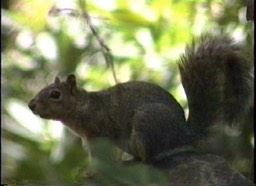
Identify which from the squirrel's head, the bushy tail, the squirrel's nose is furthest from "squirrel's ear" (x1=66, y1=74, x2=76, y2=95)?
the bushy tail

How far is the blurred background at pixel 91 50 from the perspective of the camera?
1.59 metres

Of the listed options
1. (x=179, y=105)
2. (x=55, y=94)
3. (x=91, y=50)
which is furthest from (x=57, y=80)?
(x=179, y=105)

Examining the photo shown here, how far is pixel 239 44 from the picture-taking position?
1736 mm

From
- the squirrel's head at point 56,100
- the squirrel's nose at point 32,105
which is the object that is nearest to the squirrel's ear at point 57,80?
the squirrel's head at point 56,100

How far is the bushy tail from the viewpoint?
5.93ft

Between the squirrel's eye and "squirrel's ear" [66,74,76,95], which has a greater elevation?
"squirrel's ear" [66,74,76,95]

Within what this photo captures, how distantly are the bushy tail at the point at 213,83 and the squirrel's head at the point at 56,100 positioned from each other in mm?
375

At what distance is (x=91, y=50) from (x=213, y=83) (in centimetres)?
54

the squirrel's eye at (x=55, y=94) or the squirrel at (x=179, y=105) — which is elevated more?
the squirrel's eye at (x=55, y=94)

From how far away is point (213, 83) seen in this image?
186 cm

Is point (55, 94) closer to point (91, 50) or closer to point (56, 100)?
point (56, 100)

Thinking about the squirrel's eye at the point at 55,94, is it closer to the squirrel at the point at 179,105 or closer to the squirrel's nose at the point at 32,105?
the squirrel at the point at 179,105

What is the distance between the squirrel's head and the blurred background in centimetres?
3

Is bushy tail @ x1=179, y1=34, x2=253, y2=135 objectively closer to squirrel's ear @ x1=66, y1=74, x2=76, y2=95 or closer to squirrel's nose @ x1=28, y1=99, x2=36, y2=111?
squirrel's ear @ x1=66, y1=74, x2=76, y2=95
